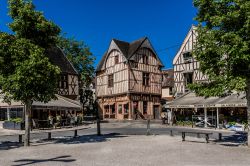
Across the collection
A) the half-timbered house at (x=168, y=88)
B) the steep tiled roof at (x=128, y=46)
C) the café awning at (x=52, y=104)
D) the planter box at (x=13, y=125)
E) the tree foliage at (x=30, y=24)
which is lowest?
the planter box at (x=13, y=125)

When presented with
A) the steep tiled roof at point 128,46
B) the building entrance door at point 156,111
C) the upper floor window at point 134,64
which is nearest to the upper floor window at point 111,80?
the upper floor window at point 134,64

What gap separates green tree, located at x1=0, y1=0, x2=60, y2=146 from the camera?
13.4 meters

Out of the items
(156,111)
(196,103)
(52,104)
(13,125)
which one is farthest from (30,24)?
(156,111)

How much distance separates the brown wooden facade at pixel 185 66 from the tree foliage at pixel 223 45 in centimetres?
1947

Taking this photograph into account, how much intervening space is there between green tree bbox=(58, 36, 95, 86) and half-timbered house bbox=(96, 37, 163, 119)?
244 cm

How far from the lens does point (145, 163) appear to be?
32.1 feet

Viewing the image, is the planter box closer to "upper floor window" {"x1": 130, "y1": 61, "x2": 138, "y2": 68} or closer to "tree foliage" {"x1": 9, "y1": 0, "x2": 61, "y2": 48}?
"tree foliage" {"x1": 9, "y1": 0, "x2": 61, "y2": 48}

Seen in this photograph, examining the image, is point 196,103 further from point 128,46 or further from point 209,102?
point 128,46

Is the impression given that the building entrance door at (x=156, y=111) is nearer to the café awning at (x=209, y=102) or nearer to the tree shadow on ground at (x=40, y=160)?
the café awning at (x=209, y=102)

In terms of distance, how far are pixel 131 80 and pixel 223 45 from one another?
23969 mm

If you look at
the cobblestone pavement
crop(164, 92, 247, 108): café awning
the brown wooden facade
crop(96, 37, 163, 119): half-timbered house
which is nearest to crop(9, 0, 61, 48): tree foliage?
the cobblestone pavement

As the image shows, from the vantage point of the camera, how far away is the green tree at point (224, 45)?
11.8 metres

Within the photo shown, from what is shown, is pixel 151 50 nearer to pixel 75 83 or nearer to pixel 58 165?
pixel 75 83

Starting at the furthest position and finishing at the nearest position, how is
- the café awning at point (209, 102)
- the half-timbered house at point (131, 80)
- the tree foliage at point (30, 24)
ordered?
the half-timbered house at point (131, 80) < the café awning at point (209, 102) < the tree foliage at point (30, 24)
